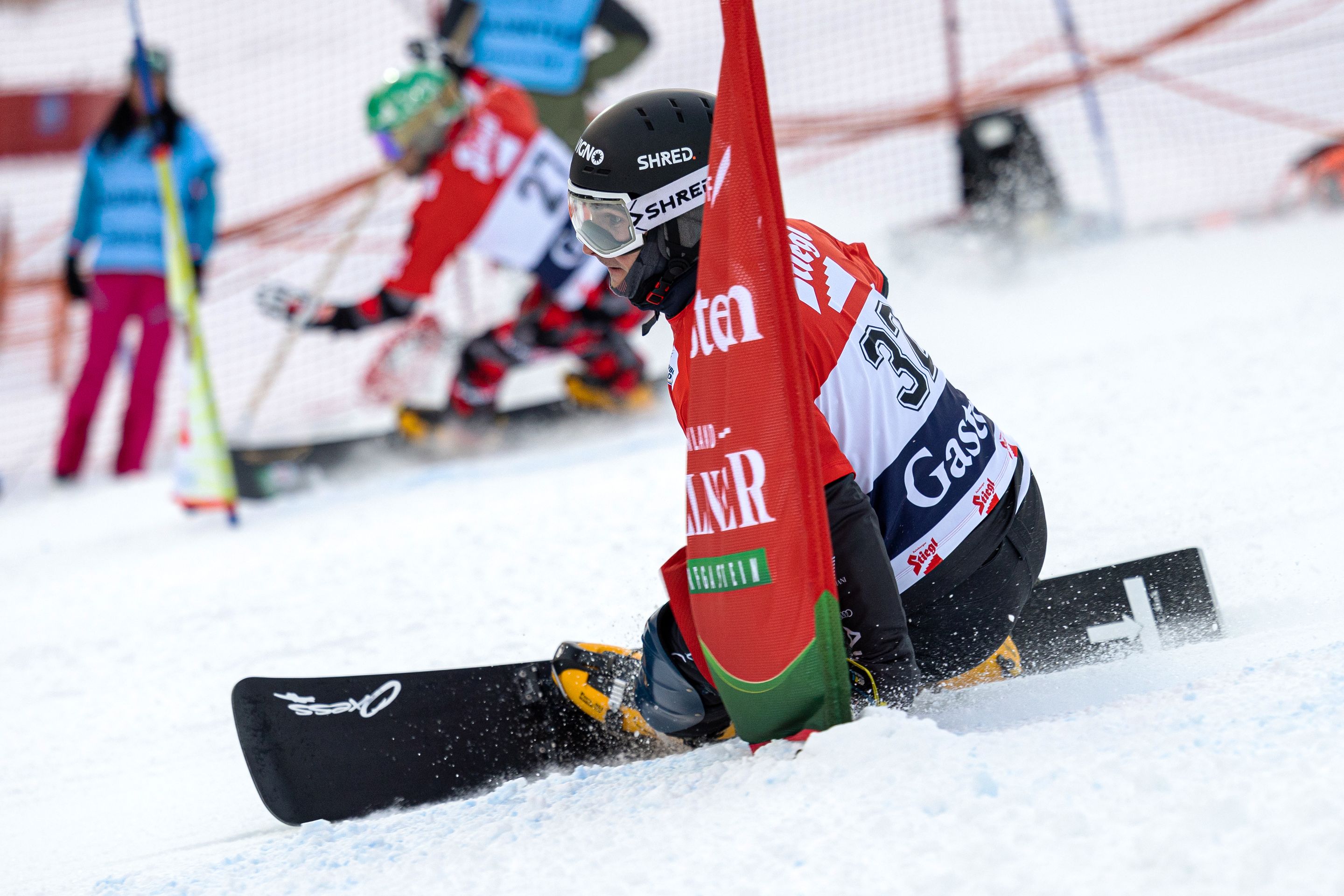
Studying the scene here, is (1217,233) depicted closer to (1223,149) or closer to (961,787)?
(1223,149)

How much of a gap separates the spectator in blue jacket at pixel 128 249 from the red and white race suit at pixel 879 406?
4805 millimetres

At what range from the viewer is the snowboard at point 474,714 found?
2236 millimetres

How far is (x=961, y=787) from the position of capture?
1.46 m

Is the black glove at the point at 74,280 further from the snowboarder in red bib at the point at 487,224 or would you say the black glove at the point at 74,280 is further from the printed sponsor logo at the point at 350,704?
the printed sponsor logo at the point at 350,704

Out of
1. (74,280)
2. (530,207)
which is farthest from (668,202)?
(74,280)

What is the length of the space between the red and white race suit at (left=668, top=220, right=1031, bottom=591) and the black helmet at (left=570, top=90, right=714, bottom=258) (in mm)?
162

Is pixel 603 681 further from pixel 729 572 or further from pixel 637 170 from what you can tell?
pixel 637 170

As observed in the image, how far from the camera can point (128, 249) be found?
6176mm

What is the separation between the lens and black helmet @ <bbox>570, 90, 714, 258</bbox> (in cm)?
190

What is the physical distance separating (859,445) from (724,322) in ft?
0.96

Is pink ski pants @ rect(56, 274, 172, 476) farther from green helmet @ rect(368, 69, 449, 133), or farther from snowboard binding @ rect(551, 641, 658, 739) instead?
snowboard binding @ rect(551, 641, 658, 739)

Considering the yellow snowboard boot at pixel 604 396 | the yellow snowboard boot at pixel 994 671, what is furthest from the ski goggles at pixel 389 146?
the yellow snowboard boot at pixel 994 671

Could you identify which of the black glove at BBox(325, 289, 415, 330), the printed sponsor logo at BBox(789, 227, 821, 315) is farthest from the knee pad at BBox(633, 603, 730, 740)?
the black glove at BBox(325, 289, 415, 330)

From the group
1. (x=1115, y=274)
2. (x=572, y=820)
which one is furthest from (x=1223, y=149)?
(x=572, y=820)
